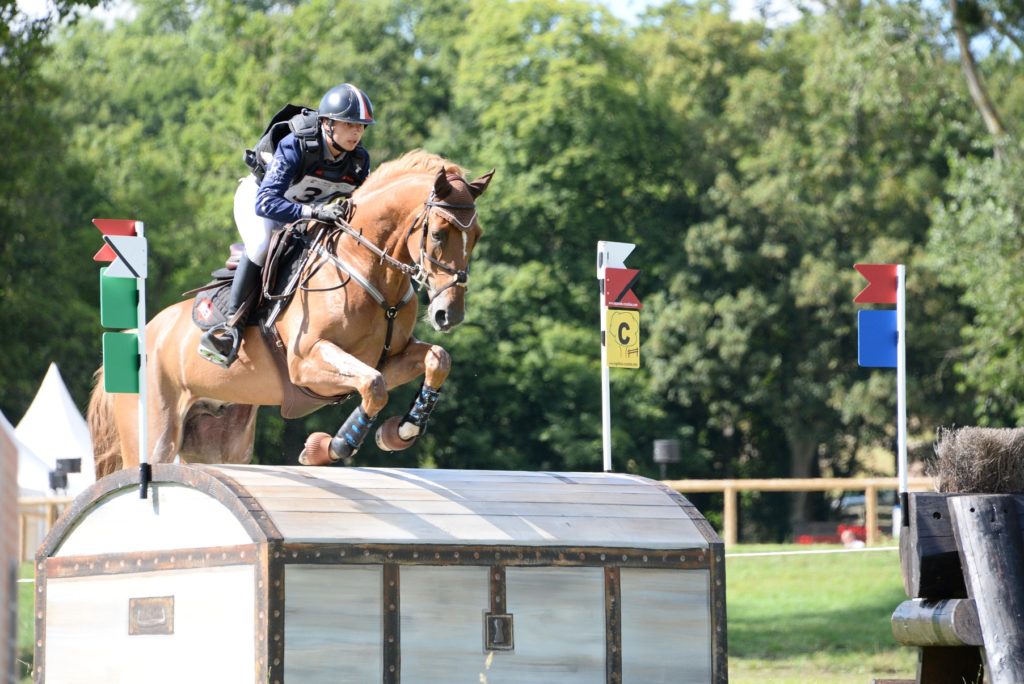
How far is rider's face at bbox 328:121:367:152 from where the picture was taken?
A: 21.8ft

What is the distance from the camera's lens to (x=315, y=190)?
22.7 ft

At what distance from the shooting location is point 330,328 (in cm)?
649

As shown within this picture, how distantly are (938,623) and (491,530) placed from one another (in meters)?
1.71

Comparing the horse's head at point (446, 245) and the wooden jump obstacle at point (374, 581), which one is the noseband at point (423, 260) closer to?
the horse's head at point (446, 245)

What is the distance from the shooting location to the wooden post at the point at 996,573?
5.41m

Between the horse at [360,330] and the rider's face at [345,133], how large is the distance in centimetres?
19

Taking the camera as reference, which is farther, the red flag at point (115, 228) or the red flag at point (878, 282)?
the red flag at point (878, 282)

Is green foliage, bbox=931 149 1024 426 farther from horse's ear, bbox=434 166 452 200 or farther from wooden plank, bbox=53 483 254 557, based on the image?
wooden plank, bbox=53 483 254 557

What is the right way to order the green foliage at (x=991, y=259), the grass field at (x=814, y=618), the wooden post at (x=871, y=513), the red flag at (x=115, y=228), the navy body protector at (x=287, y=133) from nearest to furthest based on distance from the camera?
the red flag at (x=115, y=228) → the navy body protector at (x=287, y=133) → the grass field at (x=814, y=618) → the wooden post at (x=871, y=513) → the green foliage at (x=991, y=259)

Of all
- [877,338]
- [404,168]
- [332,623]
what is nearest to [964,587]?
[877,338]

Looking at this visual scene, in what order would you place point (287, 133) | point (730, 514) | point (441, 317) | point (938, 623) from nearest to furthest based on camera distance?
point (938, 623) → point (441, 317) → point (287, 133) → point (730, 514)

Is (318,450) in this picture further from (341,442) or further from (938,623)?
(938,623)

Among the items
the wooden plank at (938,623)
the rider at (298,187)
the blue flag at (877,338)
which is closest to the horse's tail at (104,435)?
the rider at (298,187)

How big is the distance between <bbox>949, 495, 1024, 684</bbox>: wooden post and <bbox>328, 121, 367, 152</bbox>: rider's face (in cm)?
290
